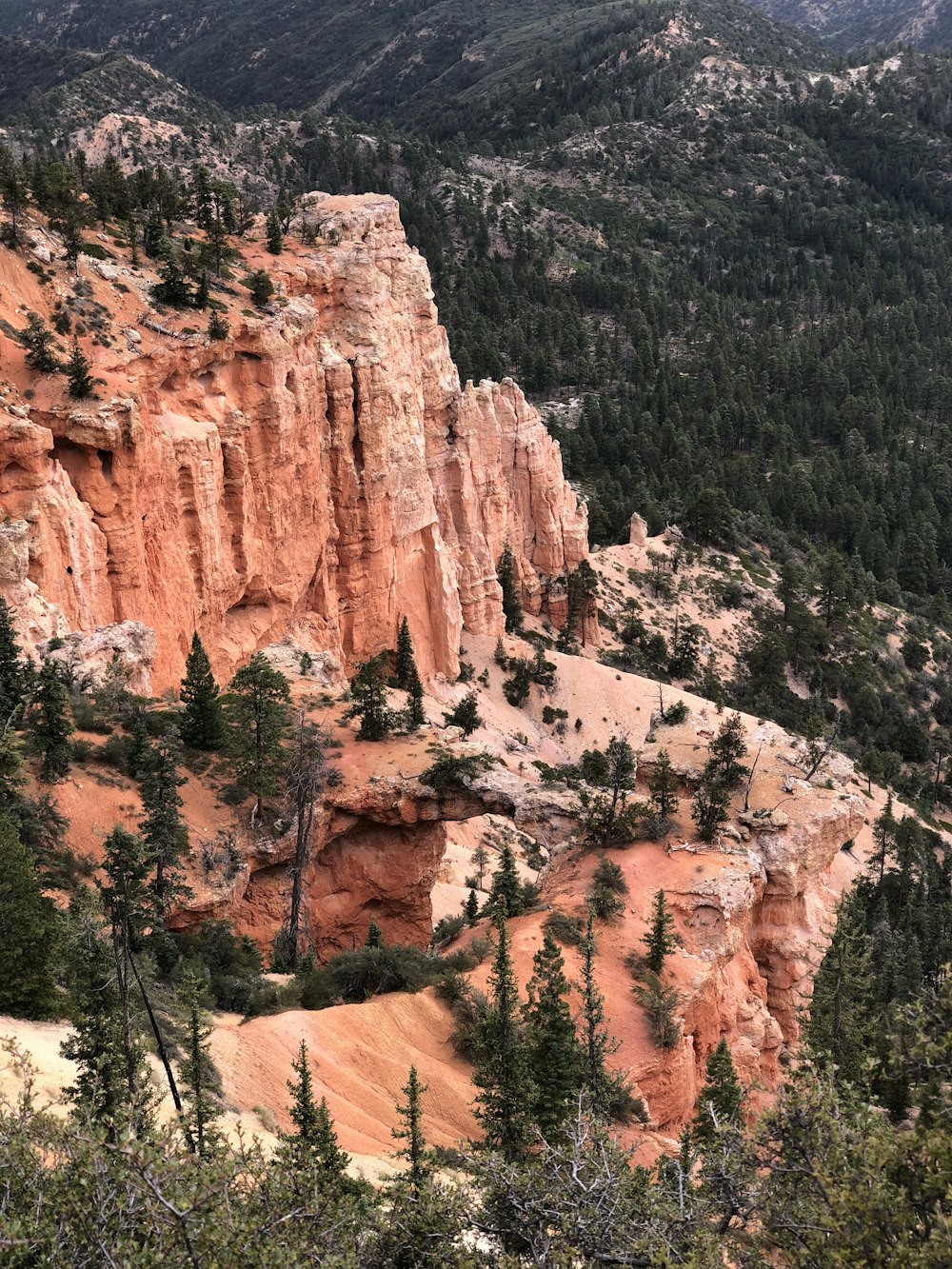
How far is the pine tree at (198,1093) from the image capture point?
59.0 feet

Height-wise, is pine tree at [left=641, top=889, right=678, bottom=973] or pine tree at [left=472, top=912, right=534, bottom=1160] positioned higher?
pine tree at [left=472, top=912, right=534, bottom=1160]

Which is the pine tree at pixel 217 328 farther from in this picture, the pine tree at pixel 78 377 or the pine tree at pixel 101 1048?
the pine tree at pixel 101 1048

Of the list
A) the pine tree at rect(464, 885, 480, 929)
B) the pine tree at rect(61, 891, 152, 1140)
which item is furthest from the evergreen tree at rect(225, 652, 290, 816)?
the pine tree at rect(61, 891, 152, 1140)

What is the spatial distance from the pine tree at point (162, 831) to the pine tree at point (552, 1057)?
12153mm

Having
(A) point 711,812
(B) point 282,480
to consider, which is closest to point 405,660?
(B) point 282,480

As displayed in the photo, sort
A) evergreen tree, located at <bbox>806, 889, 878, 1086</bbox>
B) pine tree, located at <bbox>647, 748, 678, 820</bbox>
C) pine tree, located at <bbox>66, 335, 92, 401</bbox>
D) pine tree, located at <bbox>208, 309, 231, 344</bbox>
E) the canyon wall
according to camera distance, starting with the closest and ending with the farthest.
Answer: evergreen tree, located at <bbox>806, 889, 878, 1086</bbox> < pine tree, located at <bbox>647, 748, 678, 820</bbox> < the canyon wall < pine tree, located at <bbox>66, 335, 92, 401</bbox> < pine tree, located at <bbox>208, 309, 231, 344</bbox>

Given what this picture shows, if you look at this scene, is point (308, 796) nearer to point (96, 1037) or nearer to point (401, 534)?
point (96, 1037)

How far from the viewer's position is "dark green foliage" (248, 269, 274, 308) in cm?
5609

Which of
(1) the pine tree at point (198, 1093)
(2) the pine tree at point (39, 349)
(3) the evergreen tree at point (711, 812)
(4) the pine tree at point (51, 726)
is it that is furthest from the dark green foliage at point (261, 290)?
(1) the pine tree at point (198, 1093)

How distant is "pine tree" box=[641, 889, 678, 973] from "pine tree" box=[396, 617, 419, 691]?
3203 cm

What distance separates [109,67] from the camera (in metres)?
194

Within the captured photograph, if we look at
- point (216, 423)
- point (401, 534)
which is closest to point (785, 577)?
point (401, 534)

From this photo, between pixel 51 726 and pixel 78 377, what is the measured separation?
15.5 m

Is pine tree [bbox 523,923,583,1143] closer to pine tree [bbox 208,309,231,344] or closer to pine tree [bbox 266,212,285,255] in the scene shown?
pine tree [bbox 208,309,231,344]
